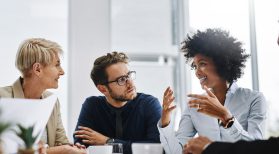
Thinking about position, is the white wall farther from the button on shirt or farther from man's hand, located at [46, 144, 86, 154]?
man's hand, located at [46, 144, 86, 154]

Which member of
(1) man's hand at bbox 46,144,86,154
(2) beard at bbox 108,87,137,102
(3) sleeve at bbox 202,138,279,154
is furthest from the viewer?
(2) beard at bbox 108,87,137,102

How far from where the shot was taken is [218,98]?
8.28ft

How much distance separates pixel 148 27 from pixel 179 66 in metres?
0.47

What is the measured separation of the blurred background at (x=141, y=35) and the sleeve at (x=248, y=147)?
170 centimetres

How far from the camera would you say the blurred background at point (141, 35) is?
10.8 feet

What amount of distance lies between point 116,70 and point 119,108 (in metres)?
0.26

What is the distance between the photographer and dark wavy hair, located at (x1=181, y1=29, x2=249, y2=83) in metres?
2.56

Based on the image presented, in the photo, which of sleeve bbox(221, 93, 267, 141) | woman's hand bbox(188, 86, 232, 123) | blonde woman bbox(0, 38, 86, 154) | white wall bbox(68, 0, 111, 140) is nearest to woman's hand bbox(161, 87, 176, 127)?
woman's hand bbox(188, 86, 232, 123)

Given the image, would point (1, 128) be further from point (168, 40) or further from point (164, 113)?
point (168, 40)

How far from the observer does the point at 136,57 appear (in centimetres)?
382

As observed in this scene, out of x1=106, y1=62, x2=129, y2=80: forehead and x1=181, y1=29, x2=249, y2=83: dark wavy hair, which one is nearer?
x1=181, y1=29, x2=249, y2=83: dark wavy hair

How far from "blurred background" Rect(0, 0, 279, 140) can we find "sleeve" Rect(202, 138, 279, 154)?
1696 millimetres

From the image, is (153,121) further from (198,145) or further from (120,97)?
(198,145)

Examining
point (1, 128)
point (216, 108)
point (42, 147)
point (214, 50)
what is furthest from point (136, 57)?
point (1, 128)
